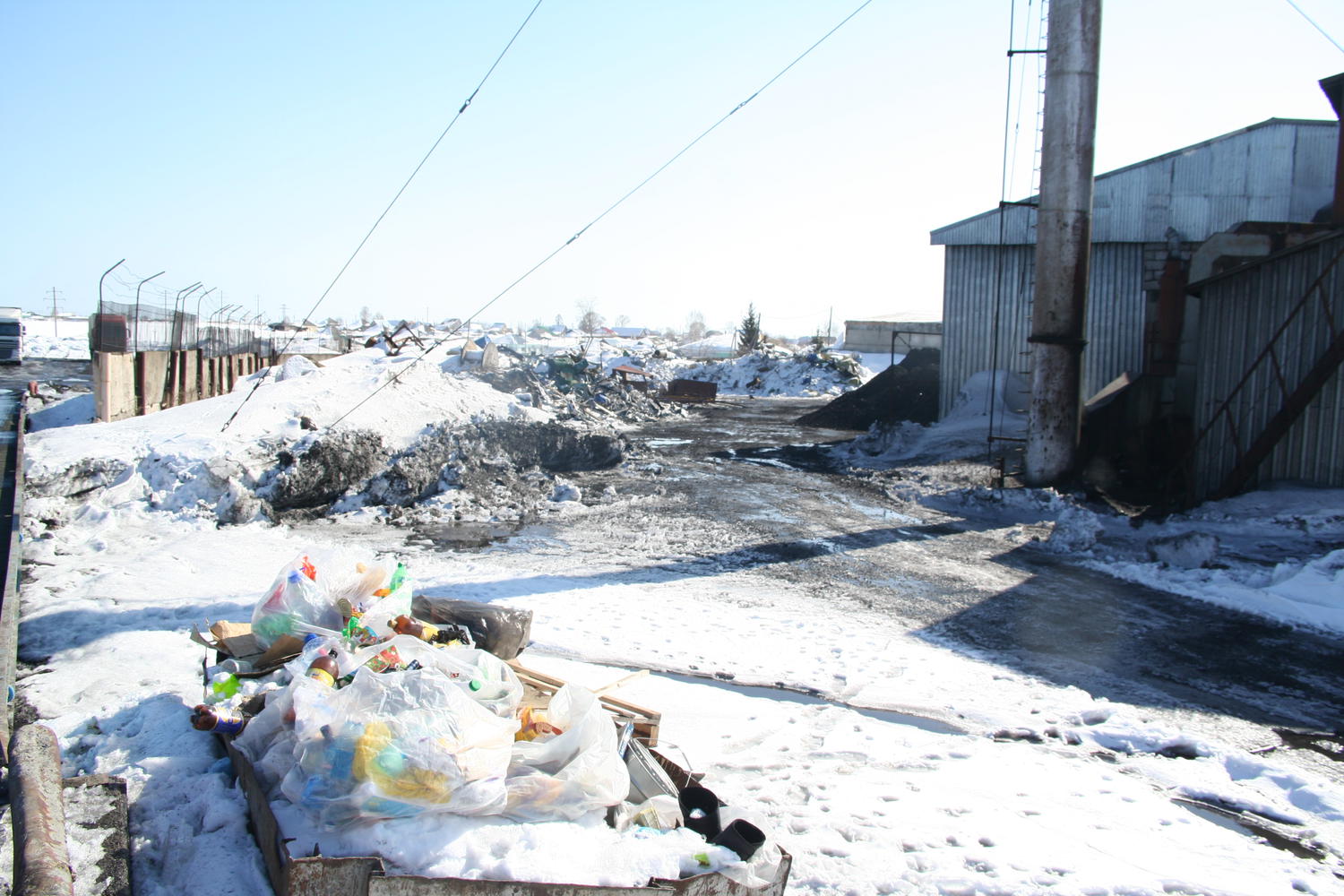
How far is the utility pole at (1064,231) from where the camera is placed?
1271 centimetres

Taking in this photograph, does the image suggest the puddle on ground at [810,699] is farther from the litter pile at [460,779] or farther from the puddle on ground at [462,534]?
the puddle on ground at [462,534]

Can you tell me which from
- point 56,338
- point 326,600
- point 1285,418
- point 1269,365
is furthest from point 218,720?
point 56,338

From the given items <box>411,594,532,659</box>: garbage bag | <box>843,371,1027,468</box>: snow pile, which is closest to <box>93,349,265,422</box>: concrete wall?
<box>411,594,532,659</box>: garbage bag

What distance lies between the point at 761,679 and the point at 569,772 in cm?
270

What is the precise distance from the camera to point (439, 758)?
→ 3.11m

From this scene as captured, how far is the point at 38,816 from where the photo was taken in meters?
3.20

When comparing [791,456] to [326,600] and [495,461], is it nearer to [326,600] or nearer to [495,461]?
[495,461]

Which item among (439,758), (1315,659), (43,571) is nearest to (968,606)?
(1315,659)

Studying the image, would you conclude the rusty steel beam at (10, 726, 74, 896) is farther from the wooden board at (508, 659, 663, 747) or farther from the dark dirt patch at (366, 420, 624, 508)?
the dark dirt patch at (366, 420, 624, 508)

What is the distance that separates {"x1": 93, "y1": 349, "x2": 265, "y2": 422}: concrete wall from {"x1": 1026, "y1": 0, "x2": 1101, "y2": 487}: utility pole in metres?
14.4

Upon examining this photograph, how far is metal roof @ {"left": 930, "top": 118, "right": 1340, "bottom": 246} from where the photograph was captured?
18125 mm

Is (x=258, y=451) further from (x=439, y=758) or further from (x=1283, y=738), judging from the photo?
(x=1283, y=738)

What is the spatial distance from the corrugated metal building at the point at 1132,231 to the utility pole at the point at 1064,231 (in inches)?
182

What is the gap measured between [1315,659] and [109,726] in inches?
329
